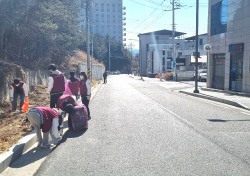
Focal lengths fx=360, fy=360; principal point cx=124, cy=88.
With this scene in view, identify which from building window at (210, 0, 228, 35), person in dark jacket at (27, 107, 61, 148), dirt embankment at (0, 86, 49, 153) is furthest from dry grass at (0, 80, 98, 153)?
building window at (210, 0, 228, 35)

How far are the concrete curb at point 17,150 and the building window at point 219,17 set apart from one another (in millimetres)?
21280

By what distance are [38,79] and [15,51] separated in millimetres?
2149

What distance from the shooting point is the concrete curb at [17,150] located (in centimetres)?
612

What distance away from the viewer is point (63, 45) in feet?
102

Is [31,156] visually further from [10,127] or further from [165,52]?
[165,52]

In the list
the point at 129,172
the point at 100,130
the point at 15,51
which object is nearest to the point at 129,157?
the point at 129,172

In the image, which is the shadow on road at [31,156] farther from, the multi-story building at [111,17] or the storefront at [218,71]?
the multi-story building at [111,17]

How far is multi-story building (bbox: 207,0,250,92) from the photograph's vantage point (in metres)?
23.2

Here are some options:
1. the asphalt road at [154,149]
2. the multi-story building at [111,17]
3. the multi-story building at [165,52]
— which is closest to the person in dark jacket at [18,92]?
the asphalt road at [154,149]

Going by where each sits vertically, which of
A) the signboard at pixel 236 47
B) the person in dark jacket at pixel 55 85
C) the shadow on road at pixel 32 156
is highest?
the signboard at pixel 236 47

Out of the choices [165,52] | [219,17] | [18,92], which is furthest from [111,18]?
[18,92]

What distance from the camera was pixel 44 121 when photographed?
24.5ft

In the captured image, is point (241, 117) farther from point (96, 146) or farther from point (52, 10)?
point (52, 10)

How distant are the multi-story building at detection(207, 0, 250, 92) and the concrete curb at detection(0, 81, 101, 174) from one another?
58.4ft
